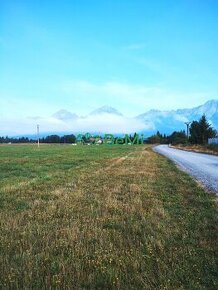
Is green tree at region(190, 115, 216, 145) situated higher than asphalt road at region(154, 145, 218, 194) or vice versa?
green tree at region(190, 115, 216, 145)

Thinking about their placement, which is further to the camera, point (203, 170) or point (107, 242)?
point (203, 170)

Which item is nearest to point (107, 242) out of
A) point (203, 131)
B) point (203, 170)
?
point (203, 170)

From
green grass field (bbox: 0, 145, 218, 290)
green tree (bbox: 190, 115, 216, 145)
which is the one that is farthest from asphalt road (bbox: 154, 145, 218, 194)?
green tree (bbox: 190, 115, 216, 145)

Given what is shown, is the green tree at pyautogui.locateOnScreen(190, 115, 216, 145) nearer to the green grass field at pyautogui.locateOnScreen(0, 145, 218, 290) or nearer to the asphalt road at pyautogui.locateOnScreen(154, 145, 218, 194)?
Answer: the asphalt road at pyautogui.locateOnScreen(154, 145, 218, 194)

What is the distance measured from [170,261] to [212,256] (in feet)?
2.57

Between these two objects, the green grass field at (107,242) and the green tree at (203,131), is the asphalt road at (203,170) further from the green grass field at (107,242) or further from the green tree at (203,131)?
the green tree at (203,131)

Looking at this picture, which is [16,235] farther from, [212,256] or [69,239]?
[212,256]

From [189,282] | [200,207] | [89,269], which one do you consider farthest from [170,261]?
[200,207]

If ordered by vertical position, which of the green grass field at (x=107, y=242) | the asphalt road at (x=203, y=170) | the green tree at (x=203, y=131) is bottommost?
the asphalt road at (x=203, y=170)

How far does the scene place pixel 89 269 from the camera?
18.8 feet

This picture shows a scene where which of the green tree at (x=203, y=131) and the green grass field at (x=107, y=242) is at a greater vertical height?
the green tree at (x=203, y=131)

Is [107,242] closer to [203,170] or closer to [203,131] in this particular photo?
[203,170]

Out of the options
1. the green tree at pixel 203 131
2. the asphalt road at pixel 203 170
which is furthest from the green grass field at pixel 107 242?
the green tree at pixel 203 131

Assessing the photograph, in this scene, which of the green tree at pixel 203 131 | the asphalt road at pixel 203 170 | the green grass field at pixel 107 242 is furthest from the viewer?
the green tree at pixel 203 131
